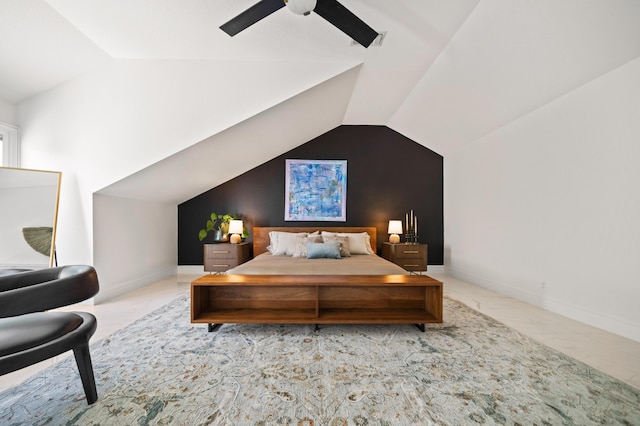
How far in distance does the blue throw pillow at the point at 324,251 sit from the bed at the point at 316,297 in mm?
696

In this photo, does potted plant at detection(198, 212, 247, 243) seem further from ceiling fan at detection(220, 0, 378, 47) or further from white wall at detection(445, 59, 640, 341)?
white wall at detection(445, 59, 640, 341)

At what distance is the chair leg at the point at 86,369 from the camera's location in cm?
136

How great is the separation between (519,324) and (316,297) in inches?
77.5

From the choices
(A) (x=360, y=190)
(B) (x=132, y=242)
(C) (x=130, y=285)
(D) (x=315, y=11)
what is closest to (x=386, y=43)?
(D) (x=315, y=11)

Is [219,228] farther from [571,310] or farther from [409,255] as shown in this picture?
[571,310]

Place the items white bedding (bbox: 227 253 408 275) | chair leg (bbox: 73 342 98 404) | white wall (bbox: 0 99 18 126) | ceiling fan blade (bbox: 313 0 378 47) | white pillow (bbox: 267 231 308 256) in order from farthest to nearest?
white pillow (bbox: 267 231 308 256), white wall (bbox: 0 99 18 126), white bedding (bbox: 227 253 408 275), ceiling fan blade (bbox: 313 0 378 47), chair leg (bbox: 73 342 98 404)

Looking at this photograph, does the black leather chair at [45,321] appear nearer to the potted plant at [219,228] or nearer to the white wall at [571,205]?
the potted plant at [219,228]

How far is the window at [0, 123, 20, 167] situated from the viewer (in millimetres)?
2943

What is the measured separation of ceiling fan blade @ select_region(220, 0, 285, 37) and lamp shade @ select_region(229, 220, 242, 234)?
3.02 metres

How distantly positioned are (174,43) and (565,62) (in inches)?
143

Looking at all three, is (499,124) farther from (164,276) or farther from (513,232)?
(164,276)

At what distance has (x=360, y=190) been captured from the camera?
197 inches

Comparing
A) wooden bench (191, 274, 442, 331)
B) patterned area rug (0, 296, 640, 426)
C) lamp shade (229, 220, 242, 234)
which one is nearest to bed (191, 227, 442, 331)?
wooden bench (191, 274, 442, 331)

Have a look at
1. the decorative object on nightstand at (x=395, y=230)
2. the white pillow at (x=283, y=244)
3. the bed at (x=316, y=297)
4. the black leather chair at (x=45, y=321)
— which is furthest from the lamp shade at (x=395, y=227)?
the black leather chair at (x=45, y=321)
